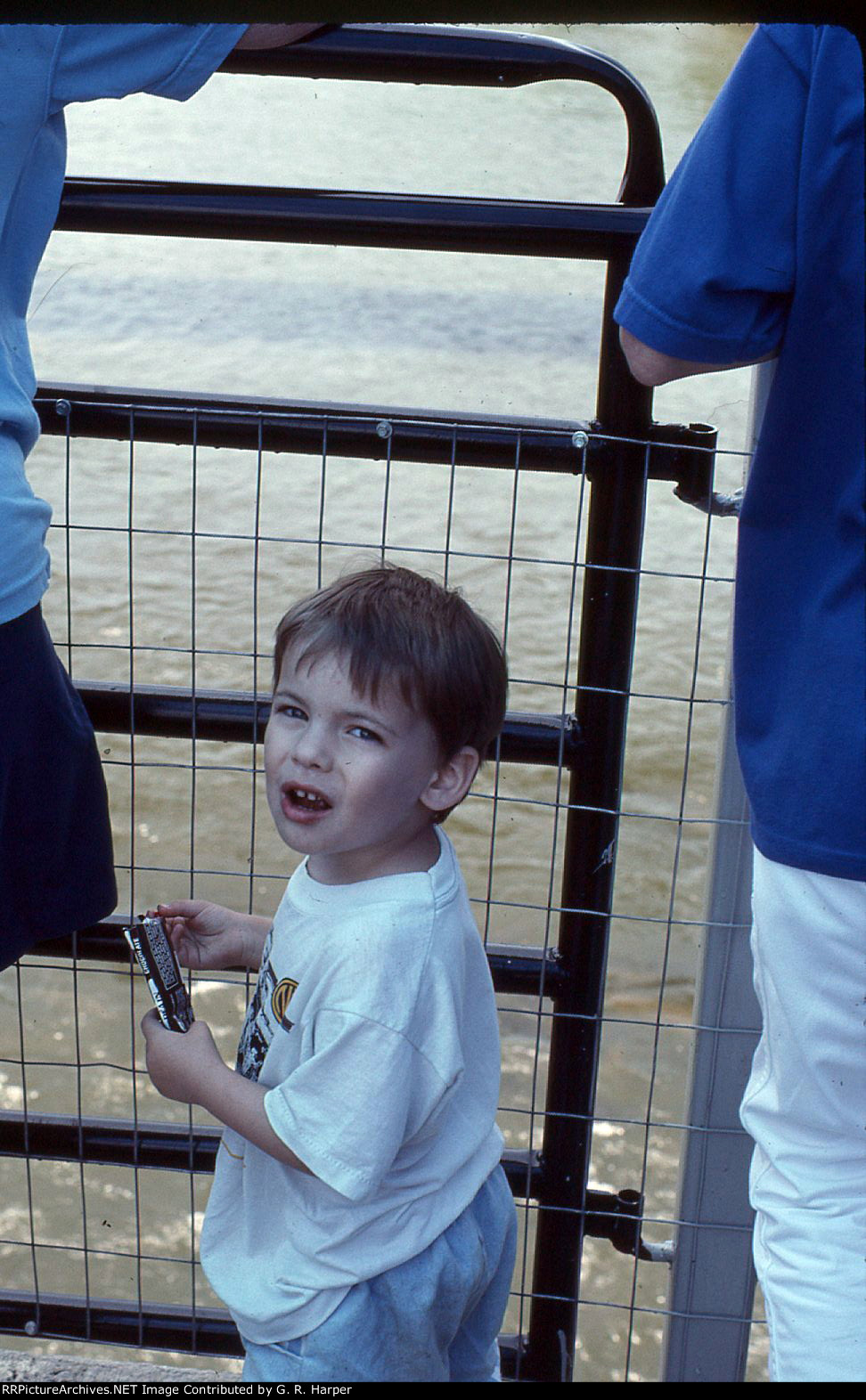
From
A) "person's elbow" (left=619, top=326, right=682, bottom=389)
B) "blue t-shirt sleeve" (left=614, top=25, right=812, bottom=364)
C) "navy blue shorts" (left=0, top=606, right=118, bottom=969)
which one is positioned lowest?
"navy blue shorts" (left=0, top=606, right=118, bottom=969)

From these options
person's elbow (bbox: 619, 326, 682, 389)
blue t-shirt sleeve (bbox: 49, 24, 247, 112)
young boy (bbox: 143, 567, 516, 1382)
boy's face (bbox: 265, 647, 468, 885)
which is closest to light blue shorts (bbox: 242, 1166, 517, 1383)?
young boy (bbox: 143, 567, 516, 1382)

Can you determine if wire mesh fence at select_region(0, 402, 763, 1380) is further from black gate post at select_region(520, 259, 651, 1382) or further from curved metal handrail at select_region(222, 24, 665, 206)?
curved metal handrail at select_region(222, 24, 665, 206)

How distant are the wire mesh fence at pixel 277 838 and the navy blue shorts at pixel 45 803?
0.45 feet

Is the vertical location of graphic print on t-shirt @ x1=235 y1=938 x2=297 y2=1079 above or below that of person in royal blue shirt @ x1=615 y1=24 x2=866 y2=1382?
below

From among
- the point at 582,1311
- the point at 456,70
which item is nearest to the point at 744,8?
the point at 456,70

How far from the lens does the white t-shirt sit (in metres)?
1.17

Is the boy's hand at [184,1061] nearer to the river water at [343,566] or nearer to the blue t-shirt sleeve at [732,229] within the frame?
the river water at [343,566]

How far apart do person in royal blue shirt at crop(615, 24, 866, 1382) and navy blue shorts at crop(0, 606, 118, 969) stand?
0.59m

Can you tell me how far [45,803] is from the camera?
1.34 meters

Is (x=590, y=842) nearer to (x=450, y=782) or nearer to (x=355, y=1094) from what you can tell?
(x=450, y=782)

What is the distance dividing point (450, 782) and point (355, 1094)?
28 cm

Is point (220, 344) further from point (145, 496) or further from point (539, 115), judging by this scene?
point (539, 115)

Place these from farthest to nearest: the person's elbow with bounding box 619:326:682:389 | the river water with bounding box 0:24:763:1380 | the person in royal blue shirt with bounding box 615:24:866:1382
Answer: the river water with bounding box 0:24:763:1380 < the person's elbow with bounding box 619:326:682:389 < the person in royal blue shirt with bounding box 615:24:866:1382

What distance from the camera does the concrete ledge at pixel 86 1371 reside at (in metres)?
1.68
